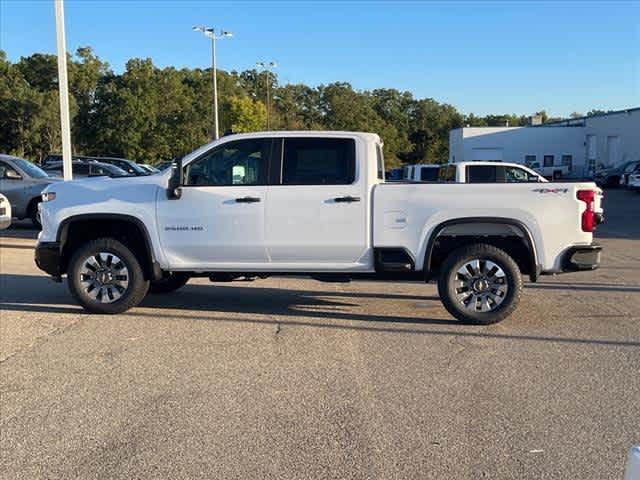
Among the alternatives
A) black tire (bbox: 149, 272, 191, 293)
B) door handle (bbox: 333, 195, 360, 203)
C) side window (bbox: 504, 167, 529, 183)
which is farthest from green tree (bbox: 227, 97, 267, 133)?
door handle (bbox: 333, 195, 360, 203)

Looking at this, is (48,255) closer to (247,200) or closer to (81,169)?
(247,200)

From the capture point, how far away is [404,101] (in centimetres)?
10556

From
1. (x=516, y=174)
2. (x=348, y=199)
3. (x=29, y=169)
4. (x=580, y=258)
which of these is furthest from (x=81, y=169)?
(x=580, y=258)

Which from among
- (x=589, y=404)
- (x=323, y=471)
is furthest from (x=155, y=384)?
(x=589, y=404)

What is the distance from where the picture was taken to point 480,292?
23.5ft

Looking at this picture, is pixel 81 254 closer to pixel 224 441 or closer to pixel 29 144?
pixel 224 441

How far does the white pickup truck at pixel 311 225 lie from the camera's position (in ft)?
23.0

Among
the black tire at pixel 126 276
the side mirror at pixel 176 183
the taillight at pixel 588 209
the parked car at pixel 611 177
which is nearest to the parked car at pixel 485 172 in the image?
the taillight at pixel 588 209

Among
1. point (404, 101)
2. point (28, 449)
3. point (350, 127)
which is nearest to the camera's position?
point (28, 449)

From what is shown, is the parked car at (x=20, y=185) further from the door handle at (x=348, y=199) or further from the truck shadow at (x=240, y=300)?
the door handle at (x=348, y=199)

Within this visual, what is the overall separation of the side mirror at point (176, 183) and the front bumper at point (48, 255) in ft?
5.02

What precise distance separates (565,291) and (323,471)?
6.50 metres

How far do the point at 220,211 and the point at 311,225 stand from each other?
1.06 metres

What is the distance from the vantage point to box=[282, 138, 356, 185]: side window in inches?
287
